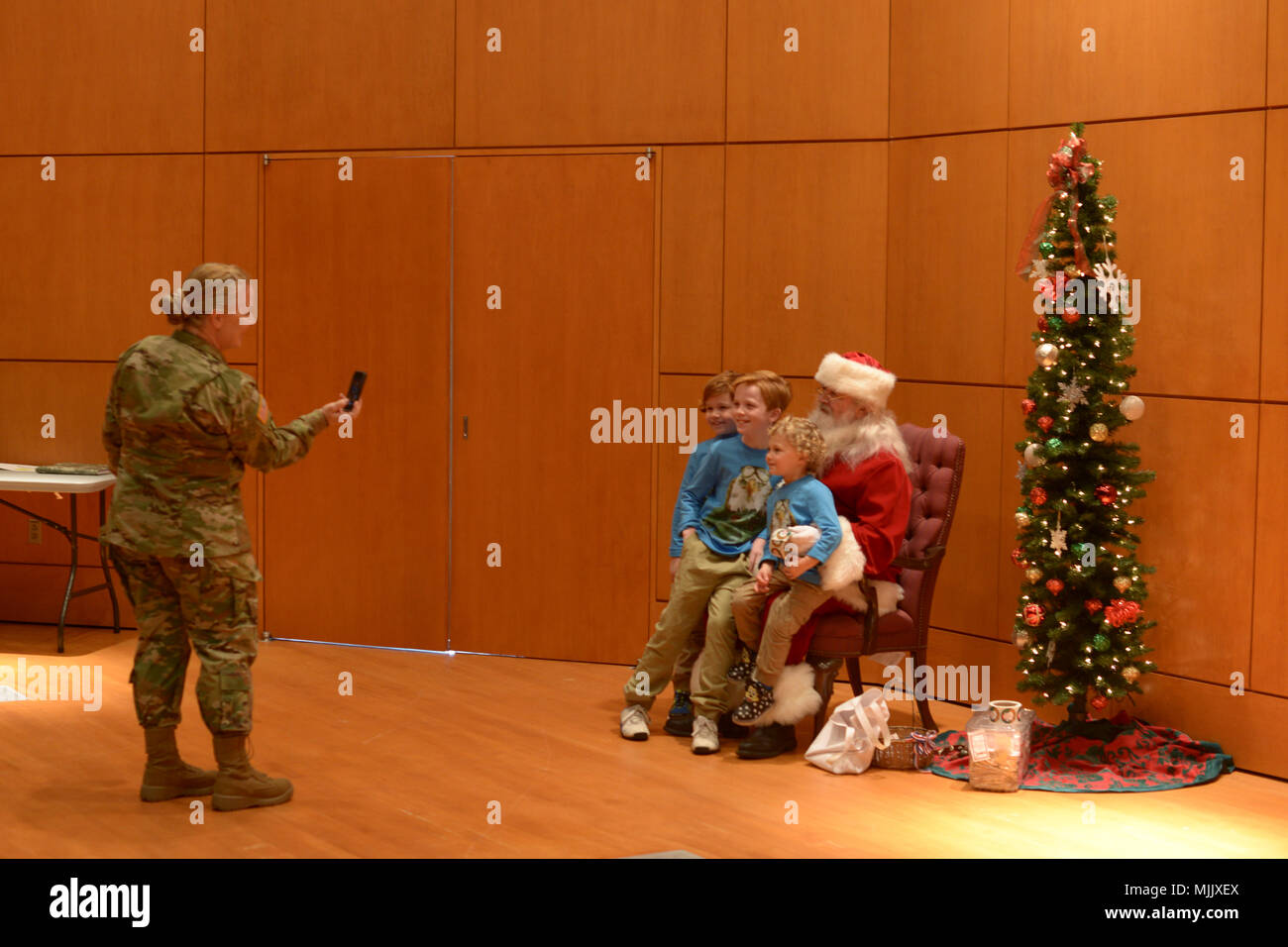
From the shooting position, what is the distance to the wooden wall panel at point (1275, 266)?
5336 mm

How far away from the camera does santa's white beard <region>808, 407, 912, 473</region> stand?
5.68 m

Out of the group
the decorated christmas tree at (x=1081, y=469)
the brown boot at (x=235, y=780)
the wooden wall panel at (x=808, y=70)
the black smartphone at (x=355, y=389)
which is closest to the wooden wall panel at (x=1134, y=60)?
the decorated christmas tree at (x=1081, y=469)

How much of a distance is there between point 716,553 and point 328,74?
132 inches

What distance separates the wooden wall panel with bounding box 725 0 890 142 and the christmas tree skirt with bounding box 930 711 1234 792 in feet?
9.32

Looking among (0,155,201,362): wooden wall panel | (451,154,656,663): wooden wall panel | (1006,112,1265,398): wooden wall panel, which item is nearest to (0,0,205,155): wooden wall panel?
(0,155,201,362): wooden wall panel

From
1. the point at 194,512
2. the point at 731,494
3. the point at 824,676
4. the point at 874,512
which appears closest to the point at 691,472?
the point at 731,494

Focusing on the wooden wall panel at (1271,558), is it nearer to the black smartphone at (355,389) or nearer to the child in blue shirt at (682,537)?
the child in blue shirt at (682,537)

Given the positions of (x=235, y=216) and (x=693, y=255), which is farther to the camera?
(x=235, y=216)

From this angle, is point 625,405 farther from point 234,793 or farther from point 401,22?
point 234,793

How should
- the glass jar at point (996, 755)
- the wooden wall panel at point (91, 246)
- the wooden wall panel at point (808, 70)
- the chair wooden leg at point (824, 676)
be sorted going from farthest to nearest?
the wooden wall panel at point (91, 246) < the wooden wall panel at point (808, 70) < the chair wooden leg at point (824, 676) < the glass jar at point (996, 755)

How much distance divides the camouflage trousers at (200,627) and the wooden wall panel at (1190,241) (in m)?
3.49

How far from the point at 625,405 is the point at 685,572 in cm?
146

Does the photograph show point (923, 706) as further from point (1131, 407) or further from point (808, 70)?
point (808, 70)

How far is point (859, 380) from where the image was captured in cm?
574
